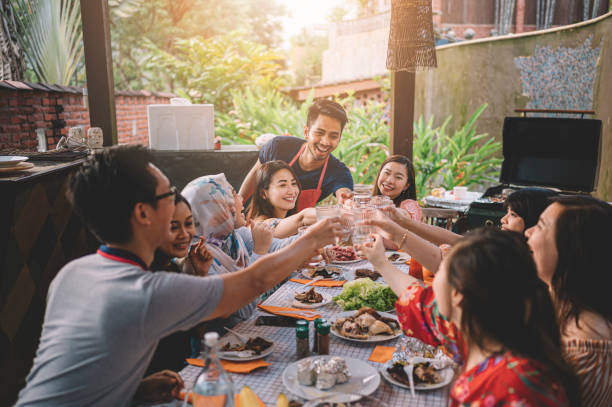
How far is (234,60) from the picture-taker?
14109mm

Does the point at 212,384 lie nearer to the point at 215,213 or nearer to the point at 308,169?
the point at 215,213

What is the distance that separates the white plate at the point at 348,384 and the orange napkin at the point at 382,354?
0.10 metres

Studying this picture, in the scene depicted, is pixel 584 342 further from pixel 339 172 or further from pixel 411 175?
pixel 339 172

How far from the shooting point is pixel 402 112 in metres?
4.50

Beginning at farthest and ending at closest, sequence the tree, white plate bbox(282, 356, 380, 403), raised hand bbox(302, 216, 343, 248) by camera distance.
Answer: the tree → raised hand bbox(302, 216, 343, 248) → white plate bbox(282, 356, 380, 403)

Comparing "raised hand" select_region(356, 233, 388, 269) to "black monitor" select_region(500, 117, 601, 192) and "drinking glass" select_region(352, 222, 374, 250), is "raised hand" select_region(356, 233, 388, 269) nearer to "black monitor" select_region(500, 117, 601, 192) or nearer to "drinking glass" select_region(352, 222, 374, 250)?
"drinking glass" select_region(352, 222, 374, 250)

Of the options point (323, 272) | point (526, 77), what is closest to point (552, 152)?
point (323, 272)

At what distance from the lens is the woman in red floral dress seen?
1213mm

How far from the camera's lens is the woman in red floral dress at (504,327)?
1213mm

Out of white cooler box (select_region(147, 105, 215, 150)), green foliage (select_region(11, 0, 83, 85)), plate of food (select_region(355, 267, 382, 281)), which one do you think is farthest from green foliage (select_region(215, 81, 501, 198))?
plate of food (select_region(355, 267, 382, 281))

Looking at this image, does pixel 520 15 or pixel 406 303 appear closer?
pixel 406 303

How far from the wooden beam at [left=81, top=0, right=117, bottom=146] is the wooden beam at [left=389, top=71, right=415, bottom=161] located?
8.50ft

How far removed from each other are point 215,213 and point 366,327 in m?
0.94

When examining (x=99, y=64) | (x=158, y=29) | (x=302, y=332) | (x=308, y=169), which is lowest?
(x=302, y=332)
